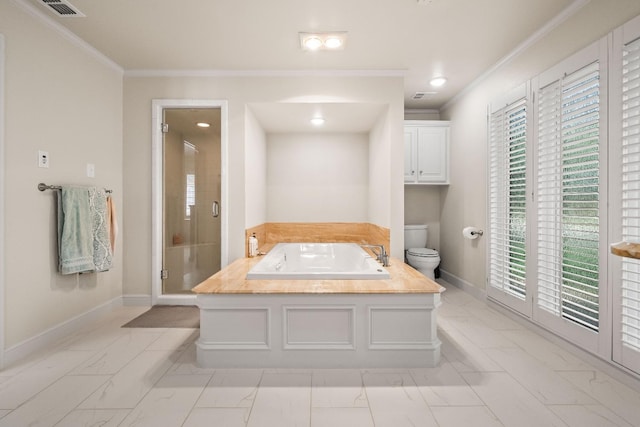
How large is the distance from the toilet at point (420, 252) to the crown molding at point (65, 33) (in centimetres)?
371

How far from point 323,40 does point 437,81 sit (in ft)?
5.04

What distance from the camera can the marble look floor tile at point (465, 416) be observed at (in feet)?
5.01

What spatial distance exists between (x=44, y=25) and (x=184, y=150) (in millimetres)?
1341

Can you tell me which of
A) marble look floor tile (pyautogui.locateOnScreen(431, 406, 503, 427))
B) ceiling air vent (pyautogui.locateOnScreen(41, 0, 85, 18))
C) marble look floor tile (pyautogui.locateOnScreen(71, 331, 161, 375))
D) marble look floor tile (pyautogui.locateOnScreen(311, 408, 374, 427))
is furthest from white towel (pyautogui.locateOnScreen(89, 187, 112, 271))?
marble look floor tile (pyautogui.locateOnScreen(431, 406, 503, 427))

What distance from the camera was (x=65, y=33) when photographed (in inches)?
99.4

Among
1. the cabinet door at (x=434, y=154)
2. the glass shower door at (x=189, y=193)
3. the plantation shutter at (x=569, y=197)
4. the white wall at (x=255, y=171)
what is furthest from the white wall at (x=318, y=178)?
the plantation shutter at (x=569, y=197)

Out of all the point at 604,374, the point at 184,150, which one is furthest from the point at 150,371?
the point at 604,374

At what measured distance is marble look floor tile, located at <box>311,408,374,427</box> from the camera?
1.53 meters

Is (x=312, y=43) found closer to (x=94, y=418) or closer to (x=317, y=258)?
(x=317, y=258)

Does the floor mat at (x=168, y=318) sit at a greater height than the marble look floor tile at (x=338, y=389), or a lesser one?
greater

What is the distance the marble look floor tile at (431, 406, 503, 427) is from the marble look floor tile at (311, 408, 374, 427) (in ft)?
1.13

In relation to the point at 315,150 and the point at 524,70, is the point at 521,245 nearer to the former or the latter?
the point at 524,70

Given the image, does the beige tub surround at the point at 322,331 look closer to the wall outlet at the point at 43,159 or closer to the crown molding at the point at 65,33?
the wall outlet at the point at 43,159

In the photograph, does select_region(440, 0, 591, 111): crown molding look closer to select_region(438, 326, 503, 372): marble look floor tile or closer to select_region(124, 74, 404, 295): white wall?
select_region(124, 74, 404, 295): white wall
